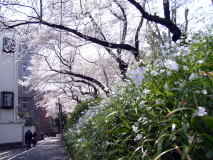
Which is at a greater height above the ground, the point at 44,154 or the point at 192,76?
the point at 192,76

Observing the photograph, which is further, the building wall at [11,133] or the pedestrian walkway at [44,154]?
the building wall at [11,133]

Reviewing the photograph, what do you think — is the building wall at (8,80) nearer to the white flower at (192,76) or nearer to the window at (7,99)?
the window at (7,99)

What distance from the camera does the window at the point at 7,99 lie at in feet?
82.0

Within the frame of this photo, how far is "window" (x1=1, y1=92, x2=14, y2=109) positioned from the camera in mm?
24984

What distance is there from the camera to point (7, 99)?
25.2m

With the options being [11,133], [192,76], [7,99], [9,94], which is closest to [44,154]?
[11,133]

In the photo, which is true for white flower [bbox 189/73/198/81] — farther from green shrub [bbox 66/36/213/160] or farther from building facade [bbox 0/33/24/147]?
building facade [bbox 0/33/24/147]

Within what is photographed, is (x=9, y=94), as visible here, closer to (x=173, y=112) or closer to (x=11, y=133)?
(x=11, y=133)

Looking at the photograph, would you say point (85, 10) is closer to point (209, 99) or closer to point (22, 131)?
point (209, 99)

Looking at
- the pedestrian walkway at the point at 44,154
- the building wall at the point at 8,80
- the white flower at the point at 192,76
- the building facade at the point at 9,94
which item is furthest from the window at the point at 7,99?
the white flower at the point at 192,76

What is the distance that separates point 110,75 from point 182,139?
47.6 feet

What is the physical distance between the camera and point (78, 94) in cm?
2395

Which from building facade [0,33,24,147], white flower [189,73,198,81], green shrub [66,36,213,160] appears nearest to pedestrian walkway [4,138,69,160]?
building facade [0,33,24,147]

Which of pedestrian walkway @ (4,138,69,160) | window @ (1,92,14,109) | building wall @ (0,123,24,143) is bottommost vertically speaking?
pedestrian walkway @ (4,138,69,160)
